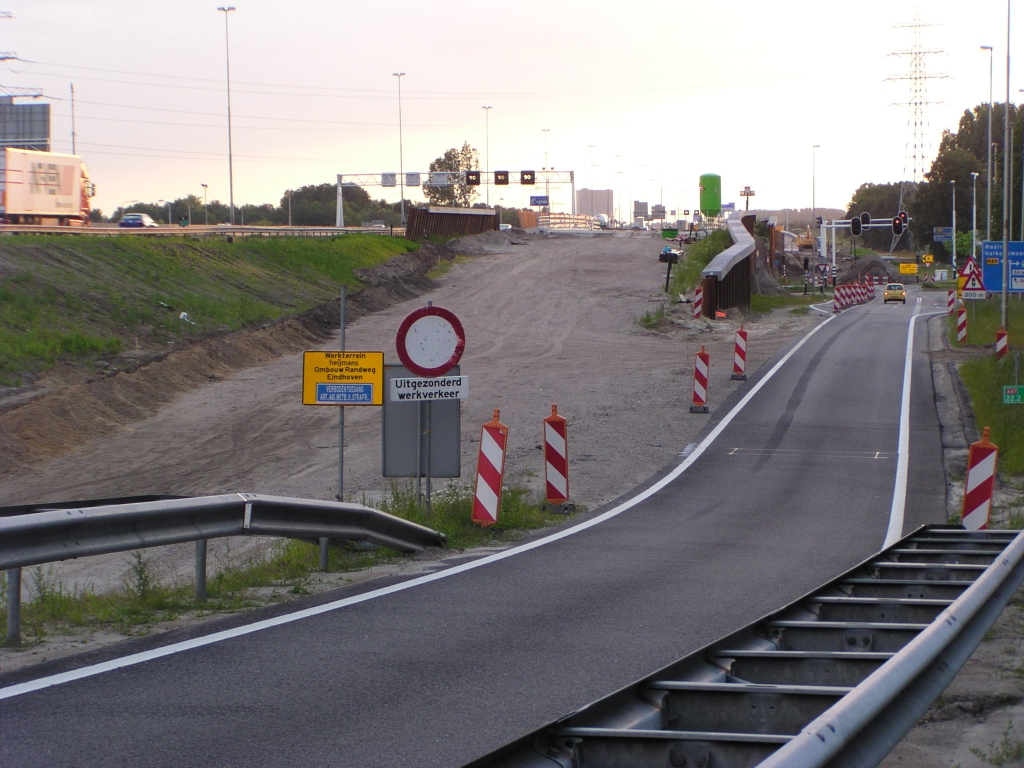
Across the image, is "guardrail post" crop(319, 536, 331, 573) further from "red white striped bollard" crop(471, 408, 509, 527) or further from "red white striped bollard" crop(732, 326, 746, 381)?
"red white striped bollard" crop(732, 326, 746, 381)

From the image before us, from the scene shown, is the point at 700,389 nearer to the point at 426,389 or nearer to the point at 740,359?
the point at 740,359

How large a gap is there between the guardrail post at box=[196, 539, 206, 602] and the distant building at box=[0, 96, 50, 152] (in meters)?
93.0

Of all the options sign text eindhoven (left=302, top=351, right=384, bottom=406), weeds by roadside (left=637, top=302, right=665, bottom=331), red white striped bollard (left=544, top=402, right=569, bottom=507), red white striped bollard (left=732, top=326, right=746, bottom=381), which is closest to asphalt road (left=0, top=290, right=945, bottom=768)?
red white striped bollard (left=544, top=402, right=569, bottom=507)

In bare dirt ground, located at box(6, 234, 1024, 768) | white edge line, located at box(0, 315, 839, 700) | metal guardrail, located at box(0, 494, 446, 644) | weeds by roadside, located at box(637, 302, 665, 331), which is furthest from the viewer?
weeds by roadside, located at box(637, 302, 665, 331)

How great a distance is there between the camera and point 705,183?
88375 millimetres

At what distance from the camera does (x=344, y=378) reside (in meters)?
10.6

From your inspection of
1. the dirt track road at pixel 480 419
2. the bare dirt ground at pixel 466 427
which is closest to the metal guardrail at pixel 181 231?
the bare dirt ground at pixel 466 427

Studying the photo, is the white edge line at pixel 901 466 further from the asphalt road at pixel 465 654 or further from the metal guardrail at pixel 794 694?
the metal guardrail at pixel 794 694

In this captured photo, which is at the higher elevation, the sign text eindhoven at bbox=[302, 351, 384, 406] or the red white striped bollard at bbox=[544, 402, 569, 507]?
the sign text eindhoven at bbox=[302, 351, 384, 406]

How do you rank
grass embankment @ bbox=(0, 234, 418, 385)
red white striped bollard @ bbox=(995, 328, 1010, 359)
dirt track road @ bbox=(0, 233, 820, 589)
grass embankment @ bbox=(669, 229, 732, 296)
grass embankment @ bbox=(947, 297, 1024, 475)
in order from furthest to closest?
grass embankment @ bbox=(669, 229, 732, 296)
grass embankment @ bbox=(0, 234, 418, 385)
red white striped bollard @ bbox=(995, 328, 1010, 359)
dirt track road @ bbox=(0, 233, 820, 589)
grass embankment @ bbox=(947, 297, 1024, 475)

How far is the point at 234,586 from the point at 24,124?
9496 centimetres

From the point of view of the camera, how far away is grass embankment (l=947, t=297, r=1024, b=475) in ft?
57.1

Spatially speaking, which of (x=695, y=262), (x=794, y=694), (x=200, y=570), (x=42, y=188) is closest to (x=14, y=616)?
(x=200, y=570)

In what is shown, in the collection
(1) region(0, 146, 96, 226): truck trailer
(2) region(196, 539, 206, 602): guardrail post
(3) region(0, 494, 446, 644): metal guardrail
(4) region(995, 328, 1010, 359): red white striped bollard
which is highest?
(1) region(0, 146, 96, 226): truck trailer
